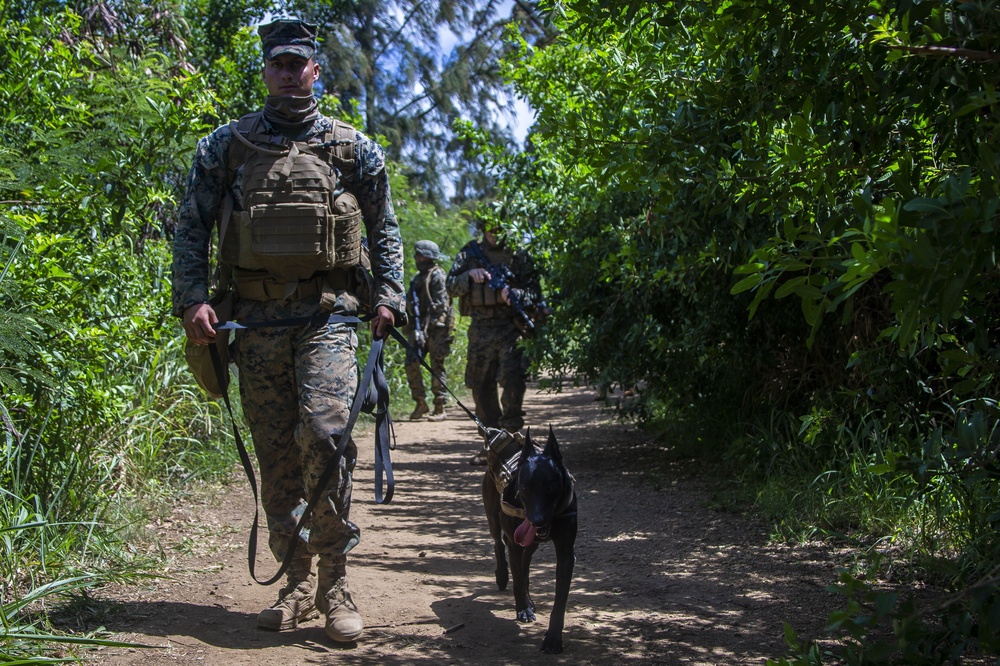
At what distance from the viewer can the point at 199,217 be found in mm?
4418

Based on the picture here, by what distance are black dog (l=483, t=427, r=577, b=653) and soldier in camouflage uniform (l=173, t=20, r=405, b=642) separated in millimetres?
710

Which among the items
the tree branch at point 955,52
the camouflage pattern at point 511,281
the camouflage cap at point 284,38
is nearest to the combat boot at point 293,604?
the camouflage cap at point 284,38

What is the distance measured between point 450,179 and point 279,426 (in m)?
23.8

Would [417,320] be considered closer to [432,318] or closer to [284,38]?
[432,318]

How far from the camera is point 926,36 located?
2504mm

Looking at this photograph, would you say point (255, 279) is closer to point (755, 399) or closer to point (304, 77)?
point (304, 77)

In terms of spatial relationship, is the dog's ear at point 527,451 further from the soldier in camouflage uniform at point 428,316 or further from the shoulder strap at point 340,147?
the soldier in camouflage uniform at point 428,316

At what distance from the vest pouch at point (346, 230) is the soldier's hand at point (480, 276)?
4.81 metres

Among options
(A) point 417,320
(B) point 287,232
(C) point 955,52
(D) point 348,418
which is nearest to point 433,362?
(A) point 417,320

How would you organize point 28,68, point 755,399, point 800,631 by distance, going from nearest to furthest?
point 800,631 < point 28,68 < point 755,399

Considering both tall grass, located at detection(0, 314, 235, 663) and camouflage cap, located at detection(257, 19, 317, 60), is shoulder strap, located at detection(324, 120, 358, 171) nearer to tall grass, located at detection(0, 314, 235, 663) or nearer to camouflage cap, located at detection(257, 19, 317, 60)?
camouflage cap, located at detection(257, 19, 317, 60)

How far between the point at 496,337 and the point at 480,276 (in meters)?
0.60

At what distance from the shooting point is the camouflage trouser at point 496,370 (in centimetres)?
935

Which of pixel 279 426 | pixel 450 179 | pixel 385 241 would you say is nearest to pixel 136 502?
pixel 279 426
